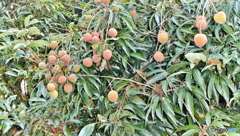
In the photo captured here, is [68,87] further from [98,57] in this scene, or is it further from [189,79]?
[189,79]

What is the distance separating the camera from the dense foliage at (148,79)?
0.76m

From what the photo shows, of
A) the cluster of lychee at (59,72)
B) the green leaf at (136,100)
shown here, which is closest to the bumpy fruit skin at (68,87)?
the cluster of lychee at (59,72)

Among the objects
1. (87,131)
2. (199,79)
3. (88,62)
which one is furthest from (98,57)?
(199,79)

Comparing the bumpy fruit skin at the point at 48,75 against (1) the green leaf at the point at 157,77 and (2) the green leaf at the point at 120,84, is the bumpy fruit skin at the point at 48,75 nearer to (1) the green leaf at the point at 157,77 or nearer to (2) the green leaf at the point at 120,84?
(2) the green leaf at the point at 120,84

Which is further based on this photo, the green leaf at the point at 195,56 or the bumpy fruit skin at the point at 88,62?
the bumpy fruit skin at the point at 88,62

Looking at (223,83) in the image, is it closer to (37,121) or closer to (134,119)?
(134,119)

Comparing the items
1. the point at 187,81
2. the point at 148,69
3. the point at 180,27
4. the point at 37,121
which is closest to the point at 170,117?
the point at 187,81

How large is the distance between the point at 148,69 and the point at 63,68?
36cm

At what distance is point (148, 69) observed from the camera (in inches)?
35.9

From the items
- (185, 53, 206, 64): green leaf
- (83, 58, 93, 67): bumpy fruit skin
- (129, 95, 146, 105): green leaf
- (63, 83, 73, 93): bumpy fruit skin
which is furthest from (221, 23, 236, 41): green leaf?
(63, 83, 73, 93): bumpy fruit skin

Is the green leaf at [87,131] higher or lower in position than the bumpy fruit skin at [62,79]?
lower

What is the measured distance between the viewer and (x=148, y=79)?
2.84 feet

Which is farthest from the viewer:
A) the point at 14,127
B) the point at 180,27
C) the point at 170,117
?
the point at 14,127

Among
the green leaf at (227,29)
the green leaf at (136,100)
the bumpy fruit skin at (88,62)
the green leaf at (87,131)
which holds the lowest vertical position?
the green leaf at (87,131)
